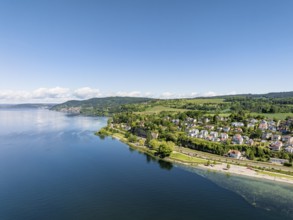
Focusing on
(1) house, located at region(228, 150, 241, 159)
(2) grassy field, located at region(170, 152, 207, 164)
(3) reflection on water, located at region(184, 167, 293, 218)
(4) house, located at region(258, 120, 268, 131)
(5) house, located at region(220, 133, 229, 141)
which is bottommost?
(3) reflection on water, located at region(184, 167, 293, 218)

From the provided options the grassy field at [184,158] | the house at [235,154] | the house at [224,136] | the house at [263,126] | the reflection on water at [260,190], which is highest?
the house at [263,126]

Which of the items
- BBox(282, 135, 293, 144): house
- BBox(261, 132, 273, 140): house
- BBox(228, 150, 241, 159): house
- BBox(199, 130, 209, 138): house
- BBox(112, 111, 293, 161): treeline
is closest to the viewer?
BBox(112, 111, 293, 161): treeline

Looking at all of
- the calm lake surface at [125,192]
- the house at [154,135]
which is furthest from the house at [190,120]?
the calm lake surface at [125,192]

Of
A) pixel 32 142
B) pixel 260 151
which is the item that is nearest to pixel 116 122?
pixel 32 142

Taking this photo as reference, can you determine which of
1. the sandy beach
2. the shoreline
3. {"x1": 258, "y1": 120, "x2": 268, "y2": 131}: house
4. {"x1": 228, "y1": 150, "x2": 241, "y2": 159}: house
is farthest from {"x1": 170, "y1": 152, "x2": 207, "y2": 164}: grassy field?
{"x1": 258, "y1": 120, "x2": 268, "y2": 131}: house

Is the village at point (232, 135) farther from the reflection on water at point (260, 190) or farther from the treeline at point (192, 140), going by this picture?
the reflection on water at point (260, 190)

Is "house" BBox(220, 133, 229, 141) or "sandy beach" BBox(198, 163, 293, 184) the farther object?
"house" BBox(220, 133, 229, 141)

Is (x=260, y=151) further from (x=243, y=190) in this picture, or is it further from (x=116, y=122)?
(x=116, y=122)

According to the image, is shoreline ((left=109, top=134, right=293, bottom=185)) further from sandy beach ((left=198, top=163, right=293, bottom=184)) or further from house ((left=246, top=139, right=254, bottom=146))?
house ((left=246, top=139, right=254, bottom=146))
